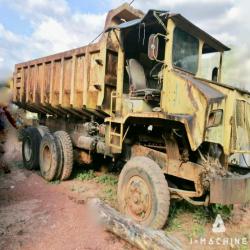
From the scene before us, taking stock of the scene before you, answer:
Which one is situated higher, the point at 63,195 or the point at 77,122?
the point at 77,122

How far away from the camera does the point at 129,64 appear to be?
5.62 m

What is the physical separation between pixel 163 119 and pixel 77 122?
3127 millimetres

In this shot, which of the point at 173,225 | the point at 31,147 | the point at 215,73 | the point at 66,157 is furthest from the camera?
the point at 31,147

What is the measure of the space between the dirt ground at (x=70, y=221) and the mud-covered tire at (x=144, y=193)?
0.34m

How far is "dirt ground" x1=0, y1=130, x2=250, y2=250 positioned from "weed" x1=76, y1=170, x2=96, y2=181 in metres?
0.17

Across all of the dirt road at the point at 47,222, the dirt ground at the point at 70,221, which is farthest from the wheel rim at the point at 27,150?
the dirt road at the point at 47,222

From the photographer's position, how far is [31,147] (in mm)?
7719

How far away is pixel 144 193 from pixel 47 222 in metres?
1.38

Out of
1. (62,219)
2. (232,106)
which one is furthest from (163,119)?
(62,219)

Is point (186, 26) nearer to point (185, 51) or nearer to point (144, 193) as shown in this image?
point (185, 51)

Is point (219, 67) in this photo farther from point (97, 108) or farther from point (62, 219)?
point (62, 219)

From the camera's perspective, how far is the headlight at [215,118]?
162 inches

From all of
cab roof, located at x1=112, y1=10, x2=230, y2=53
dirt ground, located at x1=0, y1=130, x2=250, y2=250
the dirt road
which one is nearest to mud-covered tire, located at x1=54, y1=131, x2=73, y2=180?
dirt ground, located at x1=0, y1=130, x2=250, y2=250

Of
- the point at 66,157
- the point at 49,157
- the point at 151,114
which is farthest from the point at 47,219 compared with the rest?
the point at 49,157
